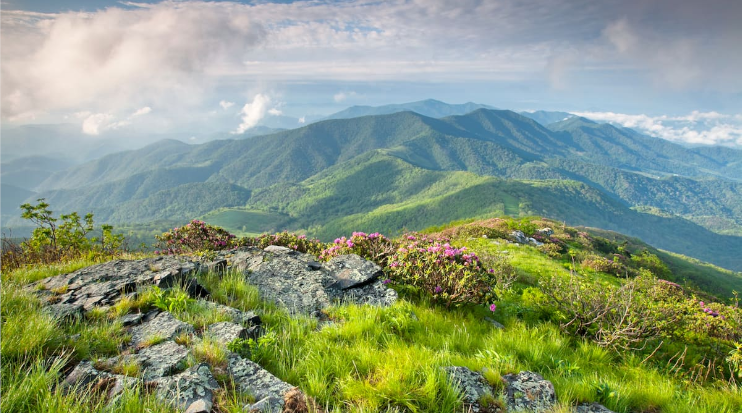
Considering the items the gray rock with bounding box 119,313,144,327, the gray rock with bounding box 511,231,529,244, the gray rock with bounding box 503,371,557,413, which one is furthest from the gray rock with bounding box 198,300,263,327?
the gray rock with bounding box 511,231,529,244

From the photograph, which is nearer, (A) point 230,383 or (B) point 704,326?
(A) point 230,383

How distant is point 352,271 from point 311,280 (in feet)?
2.78

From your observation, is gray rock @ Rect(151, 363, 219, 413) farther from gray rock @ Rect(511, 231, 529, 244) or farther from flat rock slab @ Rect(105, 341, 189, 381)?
gray rock @ Rect(511, 231, 529, 244)

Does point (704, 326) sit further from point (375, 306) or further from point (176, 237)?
point (176, 237)

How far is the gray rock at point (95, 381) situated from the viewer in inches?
117

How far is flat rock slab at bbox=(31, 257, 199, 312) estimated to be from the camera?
16.9ft

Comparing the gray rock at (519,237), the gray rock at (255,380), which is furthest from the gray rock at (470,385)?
the gray rock at (519,237)

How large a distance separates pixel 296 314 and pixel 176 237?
7084mm

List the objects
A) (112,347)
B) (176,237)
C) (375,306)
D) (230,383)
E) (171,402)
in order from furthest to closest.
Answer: (176,237) → (375,306) → (112,347) → (230,383) → (171,402)

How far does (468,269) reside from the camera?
6.16 m

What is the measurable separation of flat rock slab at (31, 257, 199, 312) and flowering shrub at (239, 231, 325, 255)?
3581mm

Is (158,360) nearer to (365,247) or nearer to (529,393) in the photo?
(529,393)

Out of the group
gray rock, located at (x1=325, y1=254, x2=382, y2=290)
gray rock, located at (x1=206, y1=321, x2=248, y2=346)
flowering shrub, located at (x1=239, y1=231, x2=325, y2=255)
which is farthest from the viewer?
flowering shrub, located at (x1=239, y1=231, x2=325, y2=255)

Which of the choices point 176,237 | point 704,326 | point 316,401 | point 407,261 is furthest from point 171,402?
point 704,326
